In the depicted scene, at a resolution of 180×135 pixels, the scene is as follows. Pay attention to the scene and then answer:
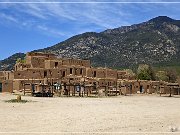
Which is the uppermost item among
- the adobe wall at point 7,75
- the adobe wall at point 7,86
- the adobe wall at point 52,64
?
the adobe wall at point 52,64

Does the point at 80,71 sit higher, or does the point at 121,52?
the point at 121,52

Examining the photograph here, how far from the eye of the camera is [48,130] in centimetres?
1852

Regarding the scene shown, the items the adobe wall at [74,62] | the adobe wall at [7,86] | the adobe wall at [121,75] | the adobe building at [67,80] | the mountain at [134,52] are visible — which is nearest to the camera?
the adobe building at [67,80]

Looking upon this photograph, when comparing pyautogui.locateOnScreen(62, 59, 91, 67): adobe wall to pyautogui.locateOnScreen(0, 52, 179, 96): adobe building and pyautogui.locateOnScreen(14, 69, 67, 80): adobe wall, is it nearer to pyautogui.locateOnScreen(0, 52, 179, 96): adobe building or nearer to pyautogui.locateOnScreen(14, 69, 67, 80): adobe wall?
pyautogui.locateOnScreen(0, 52, 179, 96): adobe building

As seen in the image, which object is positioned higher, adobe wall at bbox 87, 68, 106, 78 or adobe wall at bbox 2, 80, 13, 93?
adobe wall at bbox 87, 68, 106, 78

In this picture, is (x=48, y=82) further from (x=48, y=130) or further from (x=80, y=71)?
(x=48, y=130)

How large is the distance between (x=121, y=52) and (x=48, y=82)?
115m

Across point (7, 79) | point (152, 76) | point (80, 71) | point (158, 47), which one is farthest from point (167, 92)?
point (158, 47)

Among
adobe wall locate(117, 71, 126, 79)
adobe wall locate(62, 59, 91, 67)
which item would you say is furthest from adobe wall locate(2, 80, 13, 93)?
adobe wall locate(117, 71, 126, 79)

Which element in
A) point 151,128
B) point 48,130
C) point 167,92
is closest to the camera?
point 48,130

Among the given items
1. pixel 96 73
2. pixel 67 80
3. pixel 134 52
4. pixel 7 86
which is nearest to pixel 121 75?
pixel 96 73

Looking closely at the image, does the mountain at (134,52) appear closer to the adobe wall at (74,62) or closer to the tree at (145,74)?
the tree at (145,74)

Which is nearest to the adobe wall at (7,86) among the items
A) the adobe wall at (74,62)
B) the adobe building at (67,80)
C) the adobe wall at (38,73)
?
the adobe building at (67,80)

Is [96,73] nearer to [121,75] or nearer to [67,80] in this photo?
[121,75]
